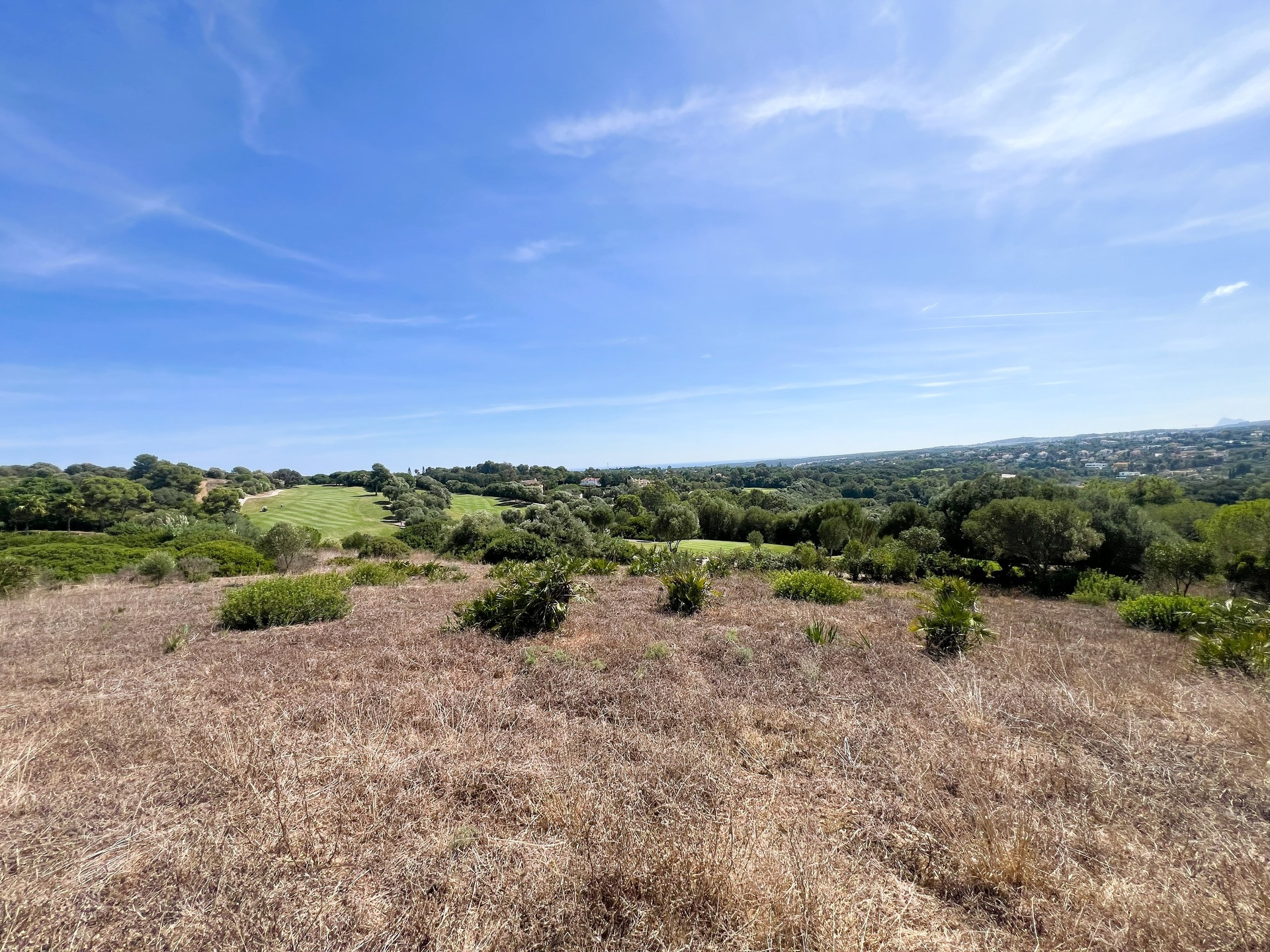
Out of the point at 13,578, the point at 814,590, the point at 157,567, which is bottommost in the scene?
the point at 814,590

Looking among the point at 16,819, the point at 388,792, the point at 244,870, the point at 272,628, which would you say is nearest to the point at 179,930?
the point at 244,870

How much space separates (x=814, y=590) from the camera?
41.6ft

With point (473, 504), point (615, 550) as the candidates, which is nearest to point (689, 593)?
point (615, 550)

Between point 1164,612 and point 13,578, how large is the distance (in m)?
31.6

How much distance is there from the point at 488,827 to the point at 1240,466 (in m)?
40.6

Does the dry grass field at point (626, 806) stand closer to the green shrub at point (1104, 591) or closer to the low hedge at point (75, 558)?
the green shrub at point (1104, 591)

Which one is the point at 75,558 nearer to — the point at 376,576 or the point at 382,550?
the point at 382,550

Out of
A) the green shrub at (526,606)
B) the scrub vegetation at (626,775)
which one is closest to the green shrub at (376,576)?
the scrub vegetation at (626,775)

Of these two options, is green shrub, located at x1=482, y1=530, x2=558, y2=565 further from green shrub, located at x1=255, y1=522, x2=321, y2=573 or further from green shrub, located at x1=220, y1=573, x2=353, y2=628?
green shrub, located at x1=220, y1=573, x2=353, y2=628

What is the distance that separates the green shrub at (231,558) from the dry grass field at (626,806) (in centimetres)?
1690

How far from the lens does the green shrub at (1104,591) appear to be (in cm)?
1477

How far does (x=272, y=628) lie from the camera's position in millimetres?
8906

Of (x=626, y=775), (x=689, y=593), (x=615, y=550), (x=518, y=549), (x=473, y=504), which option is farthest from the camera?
(x=473, y=504)

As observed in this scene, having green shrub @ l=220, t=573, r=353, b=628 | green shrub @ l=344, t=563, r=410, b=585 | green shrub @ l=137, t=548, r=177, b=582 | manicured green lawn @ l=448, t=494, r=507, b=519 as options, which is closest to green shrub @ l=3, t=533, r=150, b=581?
green shrub @ l=137, t=548, r=177, b=582
